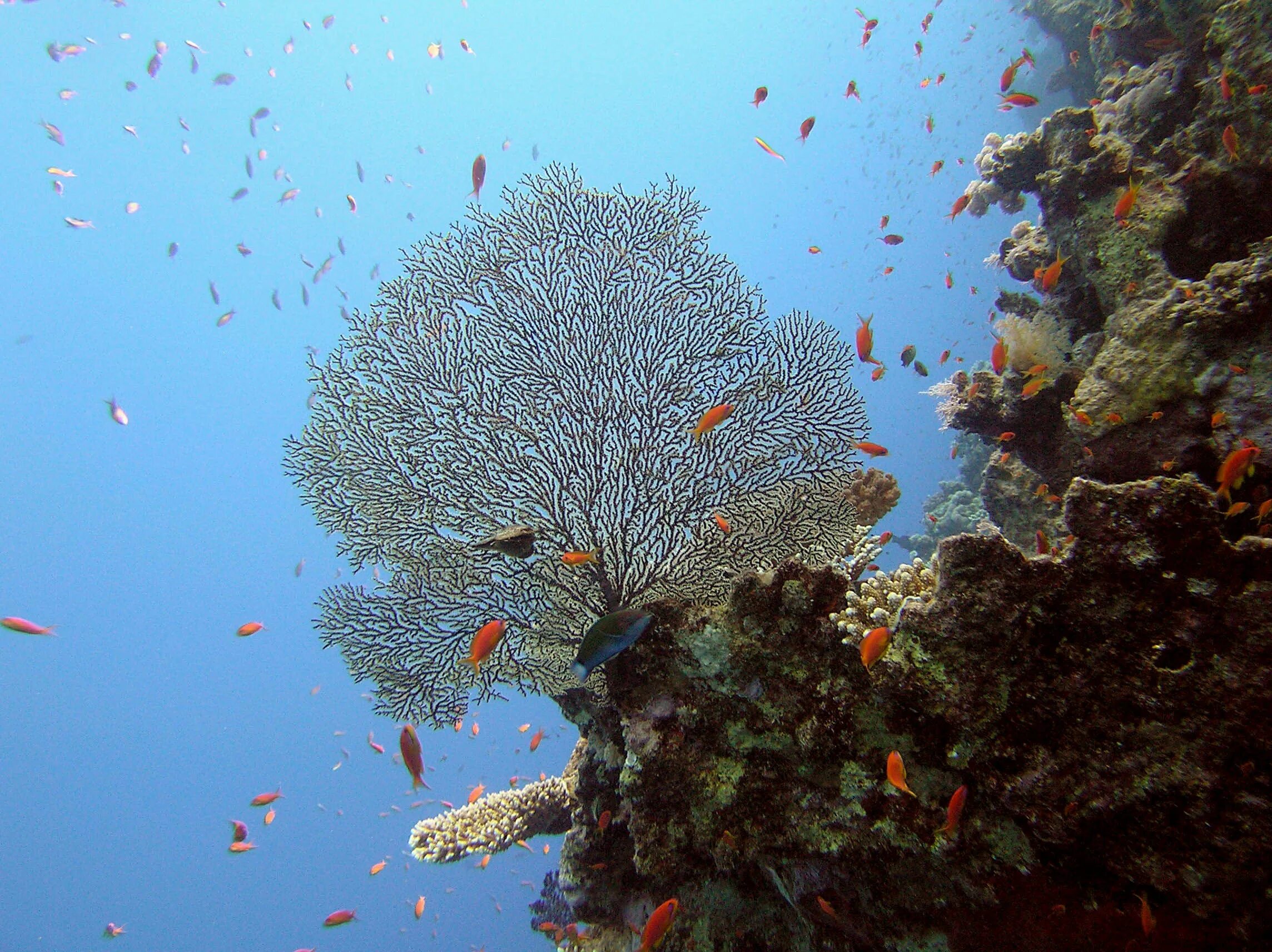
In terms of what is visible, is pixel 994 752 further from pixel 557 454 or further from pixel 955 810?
pixel 557 454

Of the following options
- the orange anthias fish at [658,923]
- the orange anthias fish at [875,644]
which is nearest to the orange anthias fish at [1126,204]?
the orange anthias fish at [875,644]

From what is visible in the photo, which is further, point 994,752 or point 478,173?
point 478,173

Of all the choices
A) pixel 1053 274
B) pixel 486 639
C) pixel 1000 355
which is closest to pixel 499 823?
pixel 486 639

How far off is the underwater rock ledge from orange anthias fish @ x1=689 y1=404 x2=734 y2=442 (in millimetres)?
1231

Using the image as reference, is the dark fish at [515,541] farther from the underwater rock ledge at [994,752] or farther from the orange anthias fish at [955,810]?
the orange anthias fish at [955,810]

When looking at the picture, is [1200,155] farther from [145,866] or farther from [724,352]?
[145,866]

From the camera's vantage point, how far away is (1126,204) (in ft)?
14.3

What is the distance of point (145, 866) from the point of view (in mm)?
64062

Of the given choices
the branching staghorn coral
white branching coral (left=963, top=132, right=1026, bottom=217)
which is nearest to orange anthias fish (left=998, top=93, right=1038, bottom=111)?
white branching coral (left=963, top=132, right=1026, bottom=217)

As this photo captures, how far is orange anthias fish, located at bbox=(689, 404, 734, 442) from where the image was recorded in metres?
4.00

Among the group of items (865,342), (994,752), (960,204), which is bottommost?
(994,752)

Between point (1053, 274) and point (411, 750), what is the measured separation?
6.25 m

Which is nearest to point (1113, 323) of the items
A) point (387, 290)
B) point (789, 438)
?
point (789, 438)

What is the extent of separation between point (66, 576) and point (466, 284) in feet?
326
